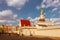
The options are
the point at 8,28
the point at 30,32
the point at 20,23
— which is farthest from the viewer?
the point at 8,28

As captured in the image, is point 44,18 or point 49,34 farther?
point 44,18

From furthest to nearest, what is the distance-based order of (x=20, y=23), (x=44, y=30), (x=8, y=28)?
1. (x=8, y=28)
2. (x=20, y=23)
3. (x=44, y=30)

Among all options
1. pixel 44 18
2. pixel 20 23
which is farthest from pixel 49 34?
pixel 44 18

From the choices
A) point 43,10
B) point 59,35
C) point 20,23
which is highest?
point 43,10

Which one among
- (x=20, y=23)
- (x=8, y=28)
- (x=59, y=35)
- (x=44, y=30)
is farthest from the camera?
(x=8, y=28)

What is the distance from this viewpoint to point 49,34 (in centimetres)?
4269

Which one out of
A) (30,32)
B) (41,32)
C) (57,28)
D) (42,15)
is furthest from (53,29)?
(42,15)

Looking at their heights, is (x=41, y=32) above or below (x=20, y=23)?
below

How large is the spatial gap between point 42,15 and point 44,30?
24996 millimetres

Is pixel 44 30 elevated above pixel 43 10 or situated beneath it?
situated beneath

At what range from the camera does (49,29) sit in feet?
140

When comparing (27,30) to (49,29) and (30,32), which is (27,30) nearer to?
(30,32)

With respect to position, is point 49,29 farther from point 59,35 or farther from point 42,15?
point 42,15

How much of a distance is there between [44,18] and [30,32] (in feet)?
58.7
